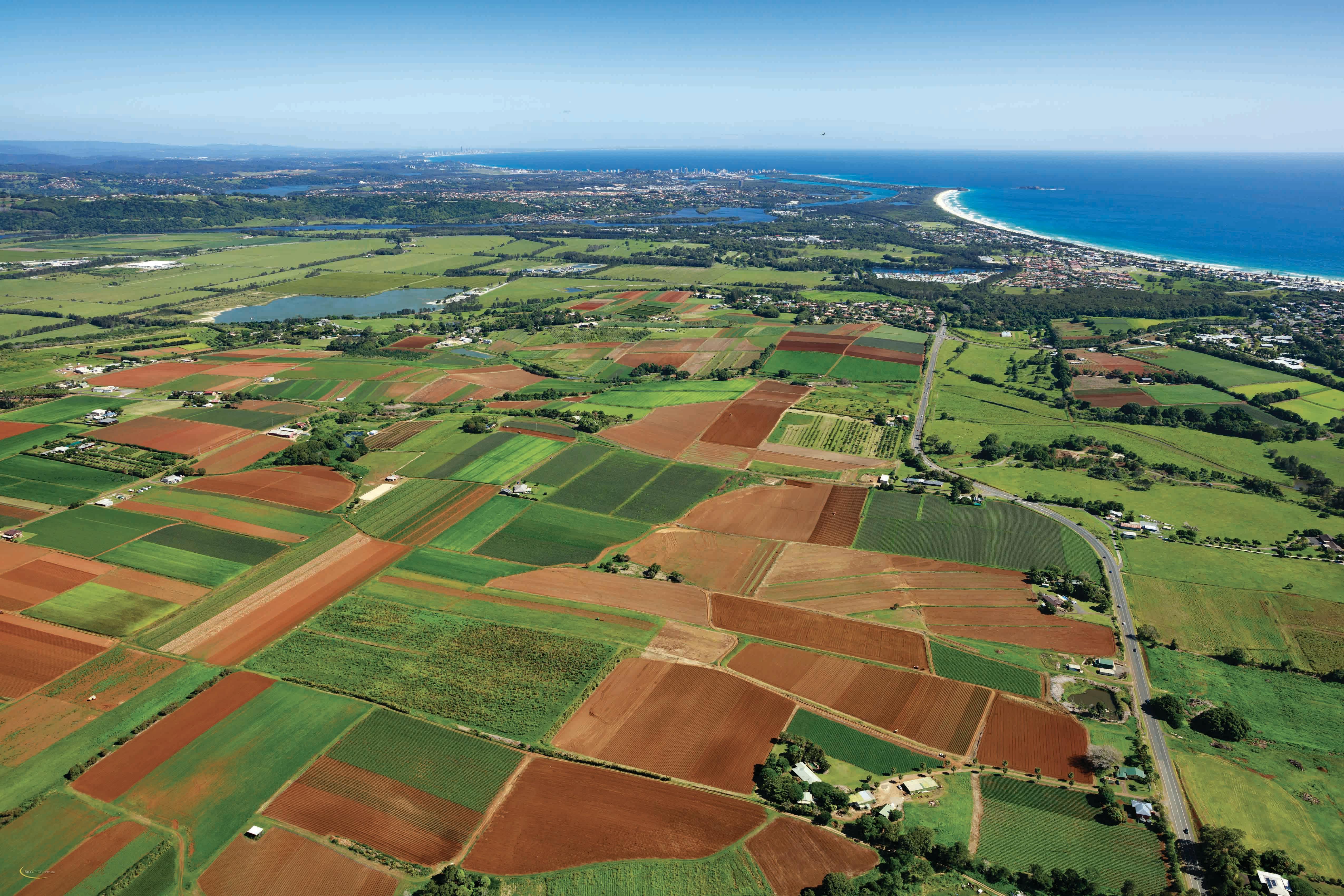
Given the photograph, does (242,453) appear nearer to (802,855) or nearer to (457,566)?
(457,566)

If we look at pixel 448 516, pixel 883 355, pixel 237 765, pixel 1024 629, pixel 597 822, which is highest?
pixel 883 355

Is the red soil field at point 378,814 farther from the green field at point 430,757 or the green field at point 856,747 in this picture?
the green field at point 856,747

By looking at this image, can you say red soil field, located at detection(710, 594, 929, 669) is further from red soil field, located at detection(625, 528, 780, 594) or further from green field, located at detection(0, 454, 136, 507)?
green field, located at detection(0, 454, 136, 507)

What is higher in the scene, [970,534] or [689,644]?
[970,534]

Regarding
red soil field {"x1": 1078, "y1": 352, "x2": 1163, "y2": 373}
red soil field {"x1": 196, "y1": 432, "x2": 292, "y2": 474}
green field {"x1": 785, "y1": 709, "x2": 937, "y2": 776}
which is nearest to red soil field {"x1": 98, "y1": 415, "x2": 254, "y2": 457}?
red soil field {"x1": 196, "y1": 432, "x2": 292, "y2": 474}

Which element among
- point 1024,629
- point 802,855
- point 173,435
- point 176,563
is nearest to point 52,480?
point 173,435

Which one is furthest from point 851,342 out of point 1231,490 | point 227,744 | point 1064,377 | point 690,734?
point 227,744

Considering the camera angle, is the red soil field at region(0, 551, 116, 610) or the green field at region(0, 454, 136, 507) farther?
the green field at region(0, 454, 136, 507)
